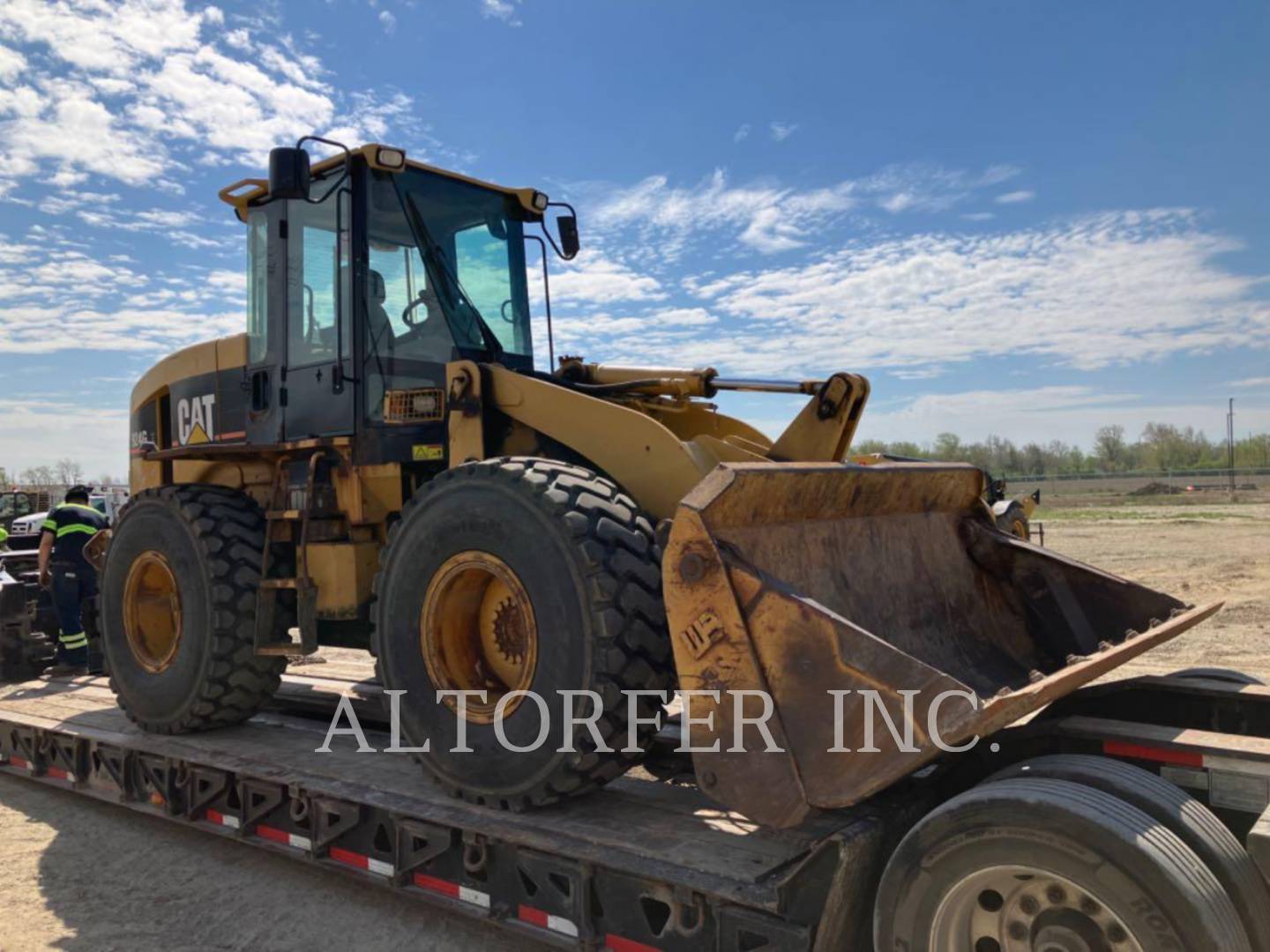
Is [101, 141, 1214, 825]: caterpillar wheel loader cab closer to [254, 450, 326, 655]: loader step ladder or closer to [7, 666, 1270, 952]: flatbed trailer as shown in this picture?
[254, 450, 326, 655]: loader step ladder

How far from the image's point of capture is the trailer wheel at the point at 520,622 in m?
3.50

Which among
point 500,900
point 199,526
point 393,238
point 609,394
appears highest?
point 393,238

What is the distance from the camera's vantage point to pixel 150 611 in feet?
19.2

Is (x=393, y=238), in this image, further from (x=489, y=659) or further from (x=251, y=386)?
(x=489, y=659)

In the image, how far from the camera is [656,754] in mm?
4707

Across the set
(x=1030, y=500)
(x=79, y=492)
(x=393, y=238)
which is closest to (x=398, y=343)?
(x=393, y=238)

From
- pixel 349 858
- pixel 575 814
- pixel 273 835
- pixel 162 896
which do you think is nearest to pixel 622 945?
pixel 575 814

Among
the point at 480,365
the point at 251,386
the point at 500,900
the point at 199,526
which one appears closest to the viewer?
the point at 500,900

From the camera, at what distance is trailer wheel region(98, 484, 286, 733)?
17.1 ft

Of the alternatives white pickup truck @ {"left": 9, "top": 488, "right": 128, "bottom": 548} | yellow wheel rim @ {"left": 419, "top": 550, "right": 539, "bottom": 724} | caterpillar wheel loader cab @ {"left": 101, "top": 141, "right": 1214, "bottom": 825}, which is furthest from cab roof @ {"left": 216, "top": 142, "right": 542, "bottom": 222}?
white pickup truck @ {"left": 9, "top": 488, "right": 128, "bottom": 548}

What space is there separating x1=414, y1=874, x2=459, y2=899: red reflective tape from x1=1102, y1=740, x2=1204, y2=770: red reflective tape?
2.42m

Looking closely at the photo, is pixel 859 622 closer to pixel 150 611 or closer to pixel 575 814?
pixel 575 814

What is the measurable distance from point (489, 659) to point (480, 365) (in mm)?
1383

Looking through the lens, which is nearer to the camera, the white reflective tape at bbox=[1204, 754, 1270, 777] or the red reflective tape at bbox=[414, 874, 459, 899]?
the white reflective tape at bbox=[1204, 754, 1270, 777]
